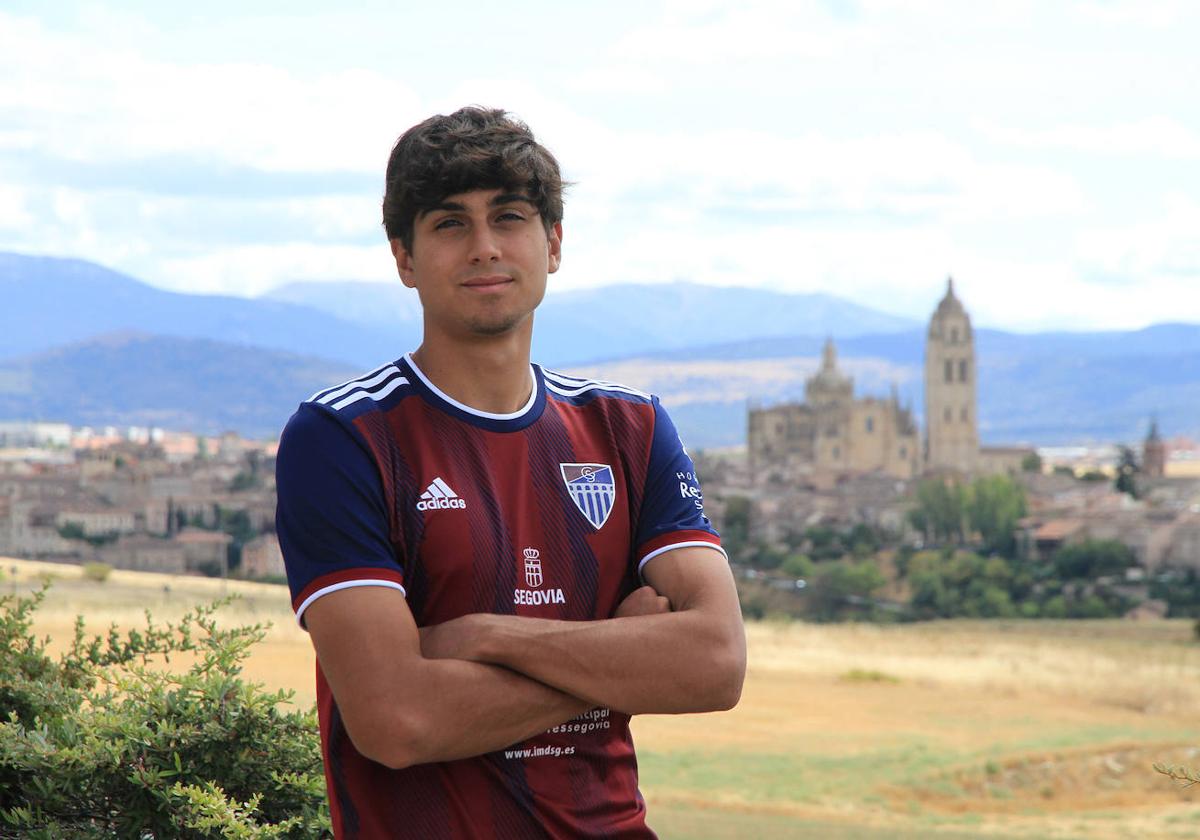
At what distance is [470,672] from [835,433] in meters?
159

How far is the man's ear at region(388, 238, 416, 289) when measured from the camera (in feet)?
8.60

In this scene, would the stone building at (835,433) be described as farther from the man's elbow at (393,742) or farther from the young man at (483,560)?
the man's elbow at (393,742)

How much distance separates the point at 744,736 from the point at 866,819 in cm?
984

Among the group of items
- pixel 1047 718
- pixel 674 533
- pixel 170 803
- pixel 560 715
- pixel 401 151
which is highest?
pixel 401 151

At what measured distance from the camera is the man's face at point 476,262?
99.3 inches

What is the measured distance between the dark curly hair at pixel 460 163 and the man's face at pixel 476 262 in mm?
19

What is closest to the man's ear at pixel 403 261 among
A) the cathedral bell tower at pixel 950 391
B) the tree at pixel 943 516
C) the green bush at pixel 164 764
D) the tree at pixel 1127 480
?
the green bush at pixel 164 764

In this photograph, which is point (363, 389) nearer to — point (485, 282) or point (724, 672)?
point (485, 282)

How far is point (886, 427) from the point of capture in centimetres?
16188

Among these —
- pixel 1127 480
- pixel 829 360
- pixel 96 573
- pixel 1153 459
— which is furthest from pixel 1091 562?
pixel 829 360

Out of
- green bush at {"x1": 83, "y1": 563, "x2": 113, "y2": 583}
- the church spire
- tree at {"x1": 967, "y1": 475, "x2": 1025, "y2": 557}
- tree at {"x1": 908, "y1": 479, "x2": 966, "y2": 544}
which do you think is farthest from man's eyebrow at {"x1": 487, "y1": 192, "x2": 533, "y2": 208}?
the church spire

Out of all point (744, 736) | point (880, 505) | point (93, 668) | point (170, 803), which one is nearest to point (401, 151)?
point (170, 803)

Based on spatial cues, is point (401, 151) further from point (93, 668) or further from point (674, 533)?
A: point (93, 668)

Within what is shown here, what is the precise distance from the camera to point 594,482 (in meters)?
2.57
